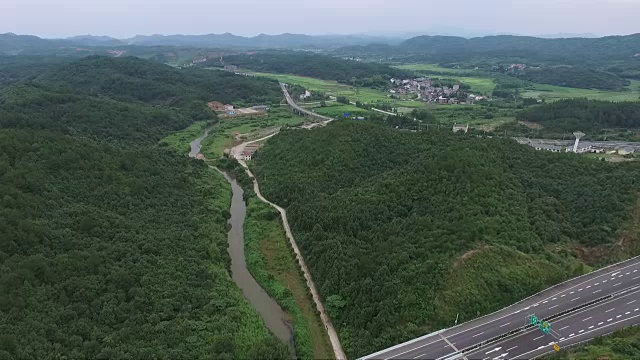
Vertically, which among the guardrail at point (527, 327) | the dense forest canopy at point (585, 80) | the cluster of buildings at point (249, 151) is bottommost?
the guardrail at point (527, 327)

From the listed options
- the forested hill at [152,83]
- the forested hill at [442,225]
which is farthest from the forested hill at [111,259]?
the forested hill at [152,83]

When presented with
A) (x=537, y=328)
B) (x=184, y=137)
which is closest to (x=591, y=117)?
(x=537, y=328)

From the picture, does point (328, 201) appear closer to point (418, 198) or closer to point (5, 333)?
point (418, 198)

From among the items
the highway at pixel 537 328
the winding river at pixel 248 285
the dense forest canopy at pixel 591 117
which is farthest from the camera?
the dense forest canopy at pixel 591 117

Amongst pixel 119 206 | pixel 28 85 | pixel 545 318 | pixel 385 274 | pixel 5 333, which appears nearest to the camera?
pixel 5 333

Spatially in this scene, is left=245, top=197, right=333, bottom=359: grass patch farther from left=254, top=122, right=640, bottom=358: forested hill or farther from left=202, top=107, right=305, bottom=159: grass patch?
left=202, top=107, right=305, bottom=159: grass patch

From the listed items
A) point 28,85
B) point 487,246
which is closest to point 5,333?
point 487,246

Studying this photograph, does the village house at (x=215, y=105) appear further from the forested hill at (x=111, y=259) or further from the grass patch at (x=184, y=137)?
the forested hill at (x=111, y=259)
